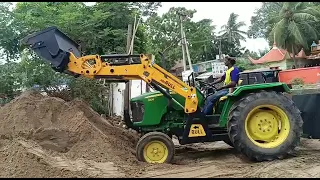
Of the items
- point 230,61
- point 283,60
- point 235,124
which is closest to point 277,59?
point 283,60

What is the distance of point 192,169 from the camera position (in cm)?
605

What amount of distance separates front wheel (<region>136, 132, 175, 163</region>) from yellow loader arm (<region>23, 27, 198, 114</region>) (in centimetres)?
68

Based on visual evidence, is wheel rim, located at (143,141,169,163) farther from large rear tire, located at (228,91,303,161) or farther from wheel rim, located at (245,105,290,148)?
wheel rim, located at (245,105,290,148)

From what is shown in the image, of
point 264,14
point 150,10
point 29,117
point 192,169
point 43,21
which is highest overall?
point 264,14

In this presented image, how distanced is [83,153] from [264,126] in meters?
3.01

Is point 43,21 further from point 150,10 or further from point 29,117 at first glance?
point 150,10

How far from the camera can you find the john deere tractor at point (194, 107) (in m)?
6.63

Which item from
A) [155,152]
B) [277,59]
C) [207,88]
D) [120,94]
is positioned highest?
[277,59]

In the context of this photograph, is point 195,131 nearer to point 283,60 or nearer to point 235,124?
point 235,124

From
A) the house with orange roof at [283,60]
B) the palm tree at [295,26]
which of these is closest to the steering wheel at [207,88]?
the palm tree at [295,26]

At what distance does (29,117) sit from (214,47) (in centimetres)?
4710

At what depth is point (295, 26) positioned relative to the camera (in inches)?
1524

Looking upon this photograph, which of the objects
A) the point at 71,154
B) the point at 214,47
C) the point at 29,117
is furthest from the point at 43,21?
the point at 214,47

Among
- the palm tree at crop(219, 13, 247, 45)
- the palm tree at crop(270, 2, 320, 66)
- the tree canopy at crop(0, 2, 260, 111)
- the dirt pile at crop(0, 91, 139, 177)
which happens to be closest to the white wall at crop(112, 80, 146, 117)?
the tree canopy at crop(0, 2, 260, 111)
